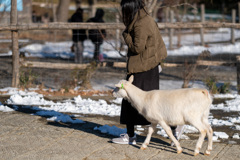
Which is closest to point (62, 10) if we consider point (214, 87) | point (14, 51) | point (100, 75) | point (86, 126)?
point (100, 75)

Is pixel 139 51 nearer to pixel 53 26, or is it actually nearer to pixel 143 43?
pixel 143 43

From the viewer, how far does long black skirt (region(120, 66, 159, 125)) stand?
510cm

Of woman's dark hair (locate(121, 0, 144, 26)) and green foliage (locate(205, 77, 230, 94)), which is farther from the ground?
woman's dark hair (locate(121, 0, 144, 26))

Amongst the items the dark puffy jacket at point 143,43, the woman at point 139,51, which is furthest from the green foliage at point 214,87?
the dark puffy jacket at point 143,43

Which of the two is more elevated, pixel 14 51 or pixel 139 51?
pixel 139 51

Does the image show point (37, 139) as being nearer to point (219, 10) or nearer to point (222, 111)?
point (222, 111)

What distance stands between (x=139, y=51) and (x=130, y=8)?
1.77 feet

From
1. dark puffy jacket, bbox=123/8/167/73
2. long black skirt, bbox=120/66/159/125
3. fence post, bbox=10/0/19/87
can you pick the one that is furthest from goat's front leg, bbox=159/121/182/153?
fence post, bbox=10/0/19/87

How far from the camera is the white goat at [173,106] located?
178 inches

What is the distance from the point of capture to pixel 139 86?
16.8 ft

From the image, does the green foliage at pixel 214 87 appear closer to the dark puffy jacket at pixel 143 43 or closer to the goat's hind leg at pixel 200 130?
the dark puffy jacket at pixel 143 43

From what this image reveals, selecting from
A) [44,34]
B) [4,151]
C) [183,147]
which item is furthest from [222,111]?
[44,34]

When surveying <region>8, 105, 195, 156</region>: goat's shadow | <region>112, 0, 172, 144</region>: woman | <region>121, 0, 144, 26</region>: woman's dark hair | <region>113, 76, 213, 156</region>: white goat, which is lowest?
<region>8, 105, 195, 156</region>: goat's shadow

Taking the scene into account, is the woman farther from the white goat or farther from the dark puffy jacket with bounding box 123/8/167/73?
the white goat
